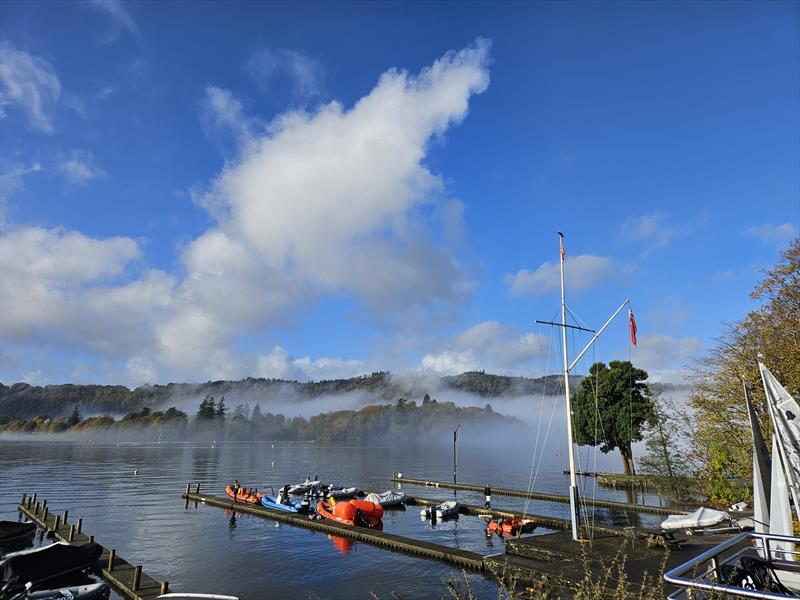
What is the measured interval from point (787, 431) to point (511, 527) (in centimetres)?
3137

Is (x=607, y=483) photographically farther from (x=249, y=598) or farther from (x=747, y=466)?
(x=249, y=598)

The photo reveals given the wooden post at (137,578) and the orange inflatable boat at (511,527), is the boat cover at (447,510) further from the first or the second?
the wooden post at (137,578)

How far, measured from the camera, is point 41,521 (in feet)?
133

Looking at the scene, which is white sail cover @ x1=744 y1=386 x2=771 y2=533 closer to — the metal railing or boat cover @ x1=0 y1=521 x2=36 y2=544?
the metal railing

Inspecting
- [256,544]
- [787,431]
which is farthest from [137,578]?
[787,431]

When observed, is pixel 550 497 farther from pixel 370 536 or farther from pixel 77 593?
pixel 77 593

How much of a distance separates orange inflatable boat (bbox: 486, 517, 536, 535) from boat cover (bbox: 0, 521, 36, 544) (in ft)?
107

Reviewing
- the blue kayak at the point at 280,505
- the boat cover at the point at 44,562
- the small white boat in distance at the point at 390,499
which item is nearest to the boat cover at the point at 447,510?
the small white boat in distance at the point at 390,499

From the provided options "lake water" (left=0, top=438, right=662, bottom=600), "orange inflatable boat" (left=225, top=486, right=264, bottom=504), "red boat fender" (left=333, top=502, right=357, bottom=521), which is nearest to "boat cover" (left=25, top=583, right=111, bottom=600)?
"lake water" (left=0, top=438, right=662, bottom=600)

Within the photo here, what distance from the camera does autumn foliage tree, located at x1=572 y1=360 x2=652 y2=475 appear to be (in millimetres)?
71625

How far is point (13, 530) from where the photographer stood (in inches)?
1219

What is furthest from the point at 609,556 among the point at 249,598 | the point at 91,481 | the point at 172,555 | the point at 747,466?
the point at 91,481

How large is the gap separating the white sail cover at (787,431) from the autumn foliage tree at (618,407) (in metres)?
62.7

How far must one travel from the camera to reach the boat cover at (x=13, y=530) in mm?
30453
